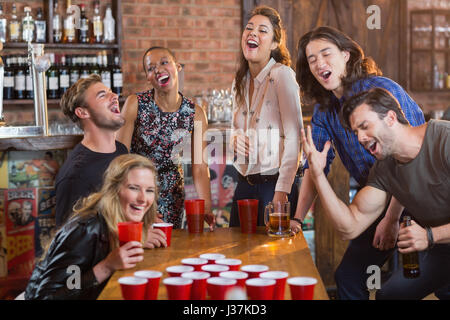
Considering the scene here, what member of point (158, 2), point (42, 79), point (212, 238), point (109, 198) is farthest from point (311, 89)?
point (158, 2)

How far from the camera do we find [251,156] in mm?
2619

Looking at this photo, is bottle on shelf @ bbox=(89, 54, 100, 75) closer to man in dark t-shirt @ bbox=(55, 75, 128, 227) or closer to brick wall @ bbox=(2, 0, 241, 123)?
brick wall @ bbox=(2, 0, 241, 123)

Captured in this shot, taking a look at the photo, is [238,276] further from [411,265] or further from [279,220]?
[411,265]

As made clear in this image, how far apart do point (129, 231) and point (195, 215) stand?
1.52 feet

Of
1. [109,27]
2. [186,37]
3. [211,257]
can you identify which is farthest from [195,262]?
[186,37]

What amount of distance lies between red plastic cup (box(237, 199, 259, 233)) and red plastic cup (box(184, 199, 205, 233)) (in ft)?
0.46

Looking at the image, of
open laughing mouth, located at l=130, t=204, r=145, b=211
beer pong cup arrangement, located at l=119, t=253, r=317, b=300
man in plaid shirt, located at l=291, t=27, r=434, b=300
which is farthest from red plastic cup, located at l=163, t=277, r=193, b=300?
man in plaid shirt, located at l=291, t=27, r=434, b=300

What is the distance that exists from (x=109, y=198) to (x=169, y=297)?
0.55m

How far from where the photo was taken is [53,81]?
469cm

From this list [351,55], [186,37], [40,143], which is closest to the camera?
[351,55]

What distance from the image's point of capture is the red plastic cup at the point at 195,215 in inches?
84.4

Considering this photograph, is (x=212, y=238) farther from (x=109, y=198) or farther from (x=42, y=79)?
(x=42, y=79)

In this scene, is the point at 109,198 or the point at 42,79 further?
the point at 42,79

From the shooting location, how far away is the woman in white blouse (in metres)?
2.51
